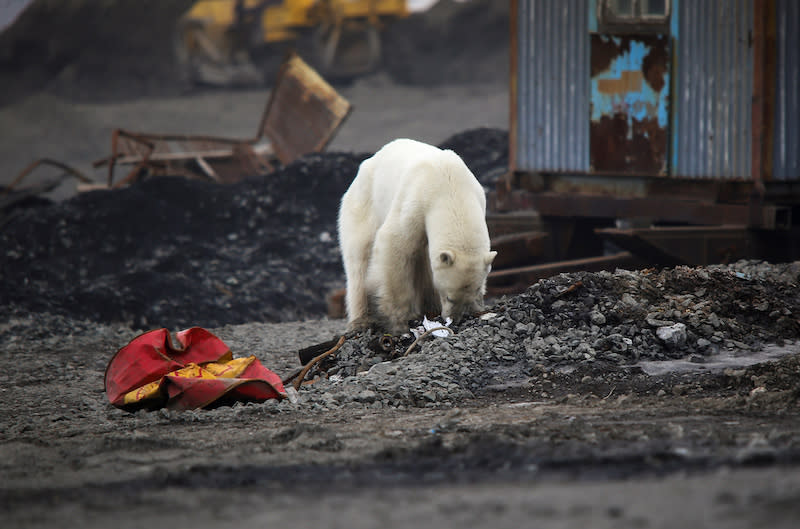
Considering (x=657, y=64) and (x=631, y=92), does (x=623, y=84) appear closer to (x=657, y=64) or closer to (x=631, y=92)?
(x=631, y=92)

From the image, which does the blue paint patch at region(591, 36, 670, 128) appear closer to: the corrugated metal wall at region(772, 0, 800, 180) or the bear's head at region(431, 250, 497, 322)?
the corrugated metal wall at region(772, 0, 800, 180)

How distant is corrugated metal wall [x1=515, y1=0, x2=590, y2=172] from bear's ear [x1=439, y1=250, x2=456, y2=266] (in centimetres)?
428

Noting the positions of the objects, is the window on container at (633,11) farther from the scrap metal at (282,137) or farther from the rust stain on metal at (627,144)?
the scrap metal at (282,137)

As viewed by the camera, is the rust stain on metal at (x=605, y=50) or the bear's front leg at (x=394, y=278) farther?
the rust stain on metal at (x=605, y=50)

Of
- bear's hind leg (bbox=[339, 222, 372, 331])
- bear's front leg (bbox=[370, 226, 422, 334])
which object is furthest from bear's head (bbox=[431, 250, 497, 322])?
bear's hind leg (bbox=[339, 222, 372, 331])

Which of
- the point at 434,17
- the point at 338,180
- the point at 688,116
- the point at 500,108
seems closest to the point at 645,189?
the point at 688,116

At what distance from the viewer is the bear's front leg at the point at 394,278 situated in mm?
6430

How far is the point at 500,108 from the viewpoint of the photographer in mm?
22250

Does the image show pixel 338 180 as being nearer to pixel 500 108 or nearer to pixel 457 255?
pixel 457 255

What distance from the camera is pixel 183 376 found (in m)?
5.59

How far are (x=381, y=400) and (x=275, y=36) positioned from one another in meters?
21.0

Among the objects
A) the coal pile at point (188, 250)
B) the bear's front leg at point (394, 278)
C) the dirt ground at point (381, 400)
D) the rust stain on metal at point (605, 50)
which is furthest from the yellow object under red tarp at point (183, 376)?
the rust stain on metal at point (605, 50)

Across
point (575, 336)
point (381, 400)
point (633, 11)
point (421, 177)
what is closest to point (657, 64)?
point (633, 11)

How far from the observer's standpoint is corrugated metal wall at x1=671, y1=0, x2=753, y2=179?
8688 millimetres
